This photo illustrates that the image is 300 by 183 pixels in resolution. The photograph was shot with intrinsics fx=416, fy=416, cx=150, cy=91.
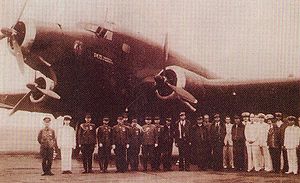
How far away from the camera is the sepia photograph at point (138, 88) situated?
6.42 metres

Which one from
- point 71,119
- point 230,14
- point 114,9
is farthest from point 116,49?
point 230,14

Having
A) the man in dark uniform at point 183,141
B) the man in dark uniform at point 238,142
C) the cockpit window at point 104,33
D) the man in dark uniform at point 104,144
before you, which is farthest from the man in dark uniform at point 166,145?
the cockpit window at point 104,33

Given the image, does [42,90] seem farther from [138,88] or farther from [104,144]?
[138,88]

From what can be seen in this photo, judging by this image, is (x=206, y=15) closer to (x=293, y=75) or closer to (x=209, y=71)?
(x=293, y=75)

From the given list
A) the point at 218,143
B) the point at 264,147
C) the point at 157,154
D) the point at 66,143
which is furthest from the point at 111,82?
the point at 264,147

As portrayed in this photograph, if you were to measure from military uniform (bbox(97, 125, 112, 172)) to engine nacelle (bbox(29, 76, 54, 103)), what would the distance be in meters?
1.13

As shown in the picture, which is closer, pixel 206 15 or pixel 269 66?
pixel 206 15

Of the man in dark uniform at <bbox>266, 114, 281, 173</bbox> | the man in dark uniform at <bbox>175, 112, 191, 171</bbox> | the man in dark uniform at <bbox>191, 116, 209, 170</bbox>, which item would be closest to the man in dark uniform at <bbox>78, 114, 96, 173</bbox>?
the man in dark uniform at <bbox>175, 112, 191, 171</bbox>

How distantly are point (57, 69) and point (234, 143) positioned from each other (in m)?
3.21

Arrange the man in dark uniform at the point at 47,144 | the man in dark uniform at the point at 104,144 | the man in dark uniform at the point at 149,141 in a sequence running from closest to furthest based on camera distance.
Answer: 1. the man in dark uniform at the point at 47,144
2. the man in dark uniform at the point at 104,144
3. the man in dark uniform at the point at 149,141

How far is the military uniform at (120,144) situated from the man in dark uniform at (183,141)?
92 centimetres

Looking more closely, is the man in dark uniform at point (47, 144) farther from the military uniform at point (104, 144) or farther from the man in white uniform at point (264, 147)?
the man in white uniform at point (264, 147)

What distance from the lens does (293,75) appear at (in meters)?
7.19

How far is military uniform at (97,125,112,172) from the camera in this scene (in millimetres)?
6750
